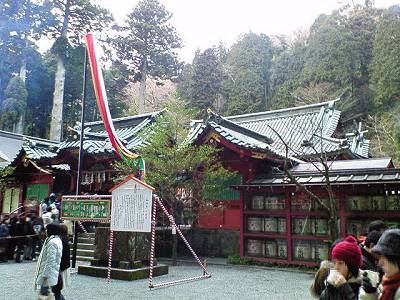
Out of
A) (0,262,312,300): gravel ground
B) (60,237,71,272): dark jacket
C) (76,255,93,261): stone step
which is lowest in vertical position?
(0,262,312,300): gravel ground

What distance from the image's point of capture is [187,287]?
931 cm

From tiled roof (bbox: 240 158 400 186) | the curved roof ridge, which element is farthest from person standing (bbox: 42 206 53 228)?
the curved roof ridge

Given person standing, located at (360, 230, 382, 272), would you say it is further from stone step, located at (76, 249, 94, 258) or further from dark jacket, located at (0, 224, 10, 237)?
dark jacket, located at (0, 224, 10, 237)

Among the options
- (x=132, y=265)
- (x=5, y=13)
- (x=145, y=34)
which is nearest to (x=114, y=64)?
(x=145, y=34)

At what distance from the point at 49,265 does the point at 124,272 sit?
4715mm

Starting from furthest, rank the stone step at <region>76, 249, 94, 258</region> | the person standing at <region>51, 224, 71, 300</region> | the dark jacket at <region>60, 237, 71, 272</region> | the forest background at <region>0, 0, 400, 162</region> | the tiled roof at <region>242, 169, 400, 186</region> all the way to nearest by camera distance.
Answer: the forest background at <region>0, 0, 400, 162</region>
the stone step at <region>76, 249, 94, 258</region>
the tiled roof at <region>242, 169, 400, 186</region>
the dark jacket at <region>60, 237, 71, 272</region>
the person standing at <region>51, 224, 71, 300</region>

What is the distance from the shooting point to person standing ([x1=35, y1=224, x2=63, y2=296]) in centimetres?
558

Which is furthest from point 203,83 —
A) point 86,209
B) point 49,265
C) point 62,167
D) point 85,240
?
point 49,265

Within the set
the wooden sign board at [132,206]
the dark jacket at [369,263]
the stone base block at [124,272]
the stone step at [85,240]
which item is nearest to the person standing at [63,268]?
the wooden sign board at [132,206]

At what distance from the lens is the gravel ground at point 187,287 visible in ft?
27.5

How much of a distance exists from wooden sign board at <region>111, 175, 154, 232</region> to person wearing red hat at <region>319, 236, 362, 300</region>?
21.5 ft

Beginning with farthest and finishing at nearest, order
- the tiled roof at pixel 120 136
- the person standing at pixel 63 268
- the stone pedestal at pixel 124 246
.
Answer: the tiled roof at pixel 120 136
the stone pedestal at pixel 124 246
the person standing at pixel 63 268

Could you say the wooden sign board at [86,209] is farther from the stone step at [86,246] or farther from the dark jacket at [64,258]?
the dark jacket at [64,258]

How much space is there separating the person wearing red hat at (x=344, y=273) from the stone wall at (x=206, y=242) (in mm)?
11548
